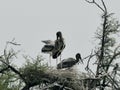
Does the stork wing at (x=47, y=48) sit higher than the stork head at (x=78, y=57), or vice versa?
the stork wing at (x=47, y=48)

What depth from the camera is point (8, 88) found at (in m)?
34.0

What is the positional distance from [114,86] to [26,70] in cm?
459

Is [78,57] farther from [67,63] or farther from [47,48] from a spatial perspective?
[47,48]

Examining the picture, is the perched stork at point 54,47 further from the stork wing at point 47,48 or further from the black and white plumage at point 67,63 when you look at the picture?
the black and white plumage at point 67,63

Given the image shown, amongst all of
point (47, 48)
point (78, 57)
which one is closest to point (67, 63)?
point (47, 48)

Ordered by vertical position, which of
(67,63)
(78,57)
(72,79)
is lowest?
(72,79)

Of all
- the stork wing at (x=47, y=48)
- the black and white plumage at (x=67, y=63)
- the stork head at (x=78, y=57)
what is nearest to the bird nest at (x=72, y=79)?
the black and white plumage at (x=67, y=63)

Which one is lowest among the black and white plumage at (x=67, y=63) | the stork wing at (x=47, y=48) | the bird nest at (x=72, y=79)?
the bird nest at (x=72, y=79)

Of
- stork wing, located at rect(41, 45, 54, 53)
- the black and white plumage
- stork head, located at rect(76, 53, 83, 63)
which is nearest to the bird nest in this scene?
the black and white plumage

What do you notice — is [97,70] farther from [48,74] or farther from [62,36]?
[62,36]

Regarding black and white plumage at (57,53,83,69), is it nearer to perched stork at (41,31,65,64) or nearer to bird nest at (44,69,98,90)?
perched stork at (41,31,65,64)

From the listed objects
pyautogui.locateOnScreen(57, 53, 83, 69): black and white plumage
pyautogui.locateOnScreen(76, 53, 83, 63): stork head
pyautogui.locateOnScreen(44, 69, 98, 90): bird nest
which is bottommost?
pyautogui.locateOnScreen(44, 69, 98, 90): bird nest

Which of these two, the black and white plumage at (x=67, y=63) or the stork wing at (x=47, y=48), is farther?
the stork wing at (x=47, y=48)

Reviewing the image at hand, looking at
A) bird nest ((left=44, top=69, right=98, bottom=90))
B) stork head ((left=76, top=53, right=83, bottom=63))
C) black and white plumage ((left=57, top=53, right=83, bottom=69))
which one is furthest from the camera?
stork head ((left=76, top=53, right=83, bottom=63))
